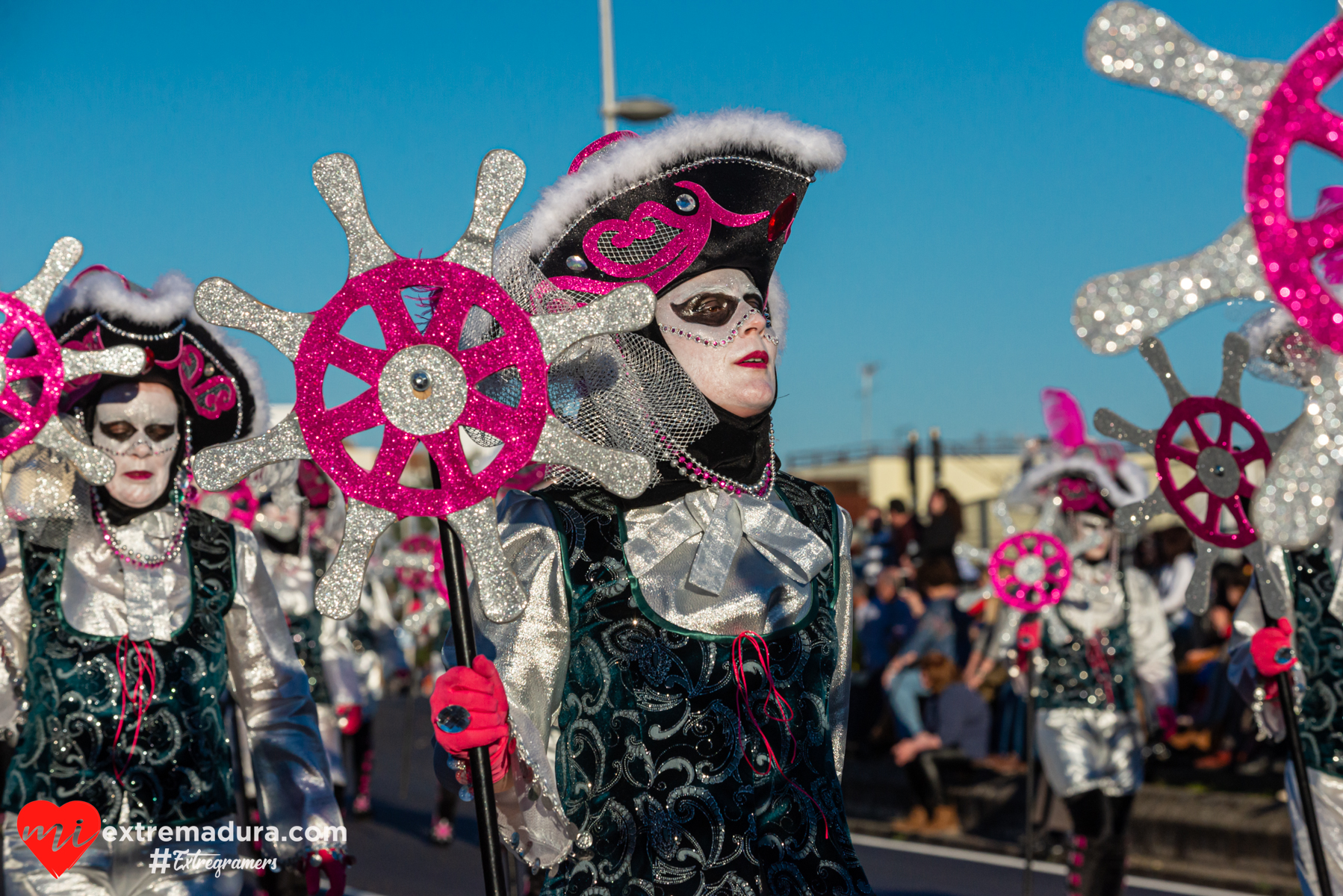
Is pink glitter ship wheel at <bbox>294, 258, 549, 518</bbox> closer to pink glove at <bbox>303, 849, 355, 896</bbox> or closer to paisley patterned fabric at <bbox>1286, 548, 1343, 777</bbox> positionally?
pink glove at <bbox>303, 849, 355, 896</bbox>

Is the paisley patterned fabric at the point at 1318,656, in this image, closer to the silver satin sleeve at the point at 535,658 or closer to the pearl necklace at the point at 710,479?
the pearl necklace at the point at 710,479

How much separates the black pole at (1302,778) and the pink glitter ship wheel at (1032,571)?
3378 millimetres

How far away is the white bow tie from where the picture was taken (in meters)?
2.90

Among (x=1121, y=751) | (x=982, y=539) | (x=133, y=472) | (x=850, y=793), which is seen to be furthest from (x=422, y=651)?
(x=133, y=472)

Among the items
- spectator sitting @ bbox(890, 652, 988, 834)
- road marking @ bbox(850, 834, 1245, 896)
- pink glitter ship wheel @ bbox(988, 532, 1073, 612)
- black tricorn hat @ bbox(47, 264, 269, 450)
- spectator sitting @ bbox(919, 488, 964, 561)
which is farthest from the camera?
spectator sitting @ bbox(919, 488, 964, 561)

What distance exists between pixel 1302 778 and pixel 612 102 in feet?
39.0

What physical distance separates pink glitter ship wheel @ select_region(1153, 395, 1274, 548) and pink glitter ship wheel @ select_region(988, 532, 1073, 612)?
3298mm

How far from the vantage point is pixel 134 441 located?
14.1 feet

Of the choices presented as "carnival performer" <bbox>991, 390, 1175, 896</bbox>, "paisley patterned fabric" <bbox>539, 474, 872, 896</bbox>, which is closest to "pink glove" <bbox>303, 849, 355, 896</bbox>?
"paisley patterned fabric" <bbox>539, 474, 872, 896</bbox>

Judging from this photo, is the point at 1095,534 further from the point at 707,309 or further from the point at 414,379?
the point at 414,379

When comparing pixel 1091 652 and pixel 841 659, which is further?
pixel 1091 652

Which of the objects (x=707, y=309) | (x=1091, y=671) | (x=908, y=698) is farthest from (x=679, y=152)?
(x=908, y=698)

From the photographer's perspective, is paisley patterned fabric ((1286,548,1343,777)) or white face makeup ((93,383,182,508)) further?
paisley patterned fabric ((1286,548,1343,777))

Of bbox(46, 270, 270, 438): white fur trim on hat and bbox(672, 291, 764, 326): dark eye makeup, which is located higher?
bbox(46, 270, 270, 438): white fur trim on hat
